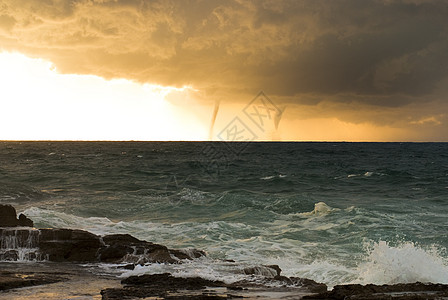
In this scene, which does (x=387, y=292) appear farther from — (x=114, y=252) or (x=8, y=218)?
(x=8, y=218)

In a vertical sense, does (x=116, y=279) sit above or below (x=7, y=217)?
below

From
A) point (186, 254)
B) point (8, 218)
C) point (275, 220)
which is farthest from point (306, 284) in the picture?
point (275, 220)

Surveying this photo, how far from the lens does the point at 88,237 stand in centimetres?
1188

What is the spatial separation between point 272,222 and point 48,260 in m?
11.0

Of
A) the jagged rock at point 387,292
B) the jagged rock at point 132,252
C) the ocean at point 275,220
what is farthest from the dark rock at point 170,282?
the jagged rock at point 132,252

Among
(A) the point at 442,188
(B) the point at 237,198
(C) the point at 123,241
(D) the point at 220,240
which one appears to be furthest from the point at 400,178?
(C) the point at 123,241

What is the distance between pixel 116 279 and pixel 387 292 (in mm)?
5178

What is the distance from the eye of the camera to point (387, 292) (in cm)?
745

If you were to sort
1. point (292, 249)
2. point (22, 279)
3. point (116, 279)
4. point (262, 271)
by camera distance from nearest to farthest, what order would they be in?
1. point (22, 279)
2. point (116, 279)
3. point (262, 271)
4. point (292, 249)

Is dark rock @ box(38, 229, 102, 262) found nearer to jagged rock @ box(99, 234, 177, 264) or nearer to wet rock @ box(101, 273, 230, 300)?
jagged rock @ box(99, 234, 177, 264)

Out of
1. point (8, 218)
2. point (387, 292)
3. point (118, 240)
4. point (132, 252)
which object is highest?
point (8, 218)

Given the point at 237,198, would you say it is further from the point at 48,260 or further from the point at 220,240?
the point at 48,260

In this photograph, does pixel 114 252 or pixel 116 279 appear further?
pixel 114 252

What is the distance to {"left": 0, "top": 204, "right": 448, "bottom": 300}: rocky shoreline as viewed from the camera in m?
7.33
